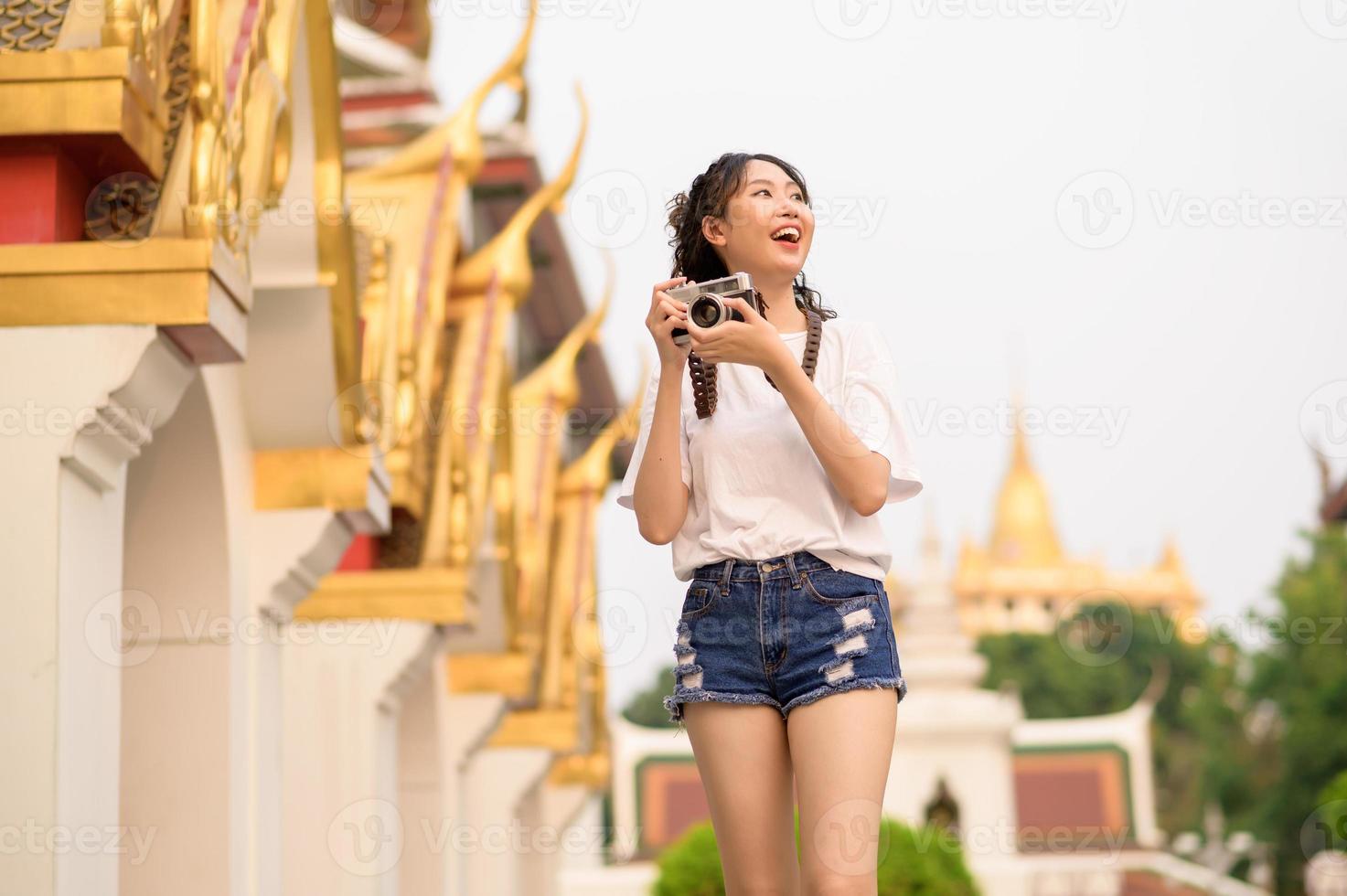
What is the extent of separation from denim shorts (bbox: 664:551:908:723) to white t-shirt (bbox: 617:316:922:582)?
0.12ft

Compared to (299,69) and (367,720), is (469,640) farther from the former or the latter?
(299,69)

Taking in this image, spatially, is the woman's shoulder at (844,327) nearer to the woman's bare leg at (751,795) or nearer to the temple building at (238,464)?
the woman's bare leg at (751,795)

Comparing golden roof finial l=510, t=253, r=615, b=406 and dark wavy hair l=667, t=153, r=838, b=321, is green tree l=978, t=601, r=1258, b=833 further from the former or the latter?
dark wavy hair l=667, t=153, r=838, b=321

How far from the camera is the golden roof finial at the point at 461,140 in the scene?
32.9 ft

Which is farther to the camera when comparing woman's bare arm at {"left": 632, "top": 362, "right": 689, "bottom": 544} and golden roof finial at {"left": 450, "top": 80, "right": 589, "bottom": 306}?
golden roof finial at {"left": 450, "top": 80, "right": 589, "bottom": 306}

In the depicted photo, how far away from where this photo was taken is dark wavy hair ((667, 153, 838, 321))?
371 cm

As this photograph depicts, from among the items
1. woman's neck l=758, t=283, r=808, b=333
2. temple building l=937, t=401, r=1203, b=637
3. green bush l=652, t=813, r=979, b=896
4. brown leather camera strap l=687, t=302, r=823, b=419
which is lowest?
green bush l=652, t=813, r=979, b=896

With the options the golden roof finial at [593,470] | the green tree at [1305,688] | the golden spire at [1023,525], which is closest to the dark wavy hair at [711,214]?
the golden roof finial at [593,470]

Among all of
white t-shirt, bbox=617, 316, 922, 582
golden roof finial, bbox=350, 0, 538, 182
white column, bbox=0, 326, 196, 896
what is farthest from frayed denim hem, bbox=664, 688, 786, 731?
golden roof finial, bbox=350, 0, 538, 182

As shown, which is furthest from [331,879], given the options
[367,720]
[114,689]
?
[114,689]

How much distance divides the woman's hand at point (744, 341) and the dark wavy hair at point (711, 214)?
0.33m

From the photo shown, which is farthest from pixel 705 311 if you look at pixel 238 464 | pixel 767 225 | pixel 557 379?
pixel 557 379

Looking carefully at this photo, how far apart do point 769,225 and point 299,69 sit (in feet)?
10.7

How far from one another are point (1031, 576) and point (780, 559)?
89037 millimetres
